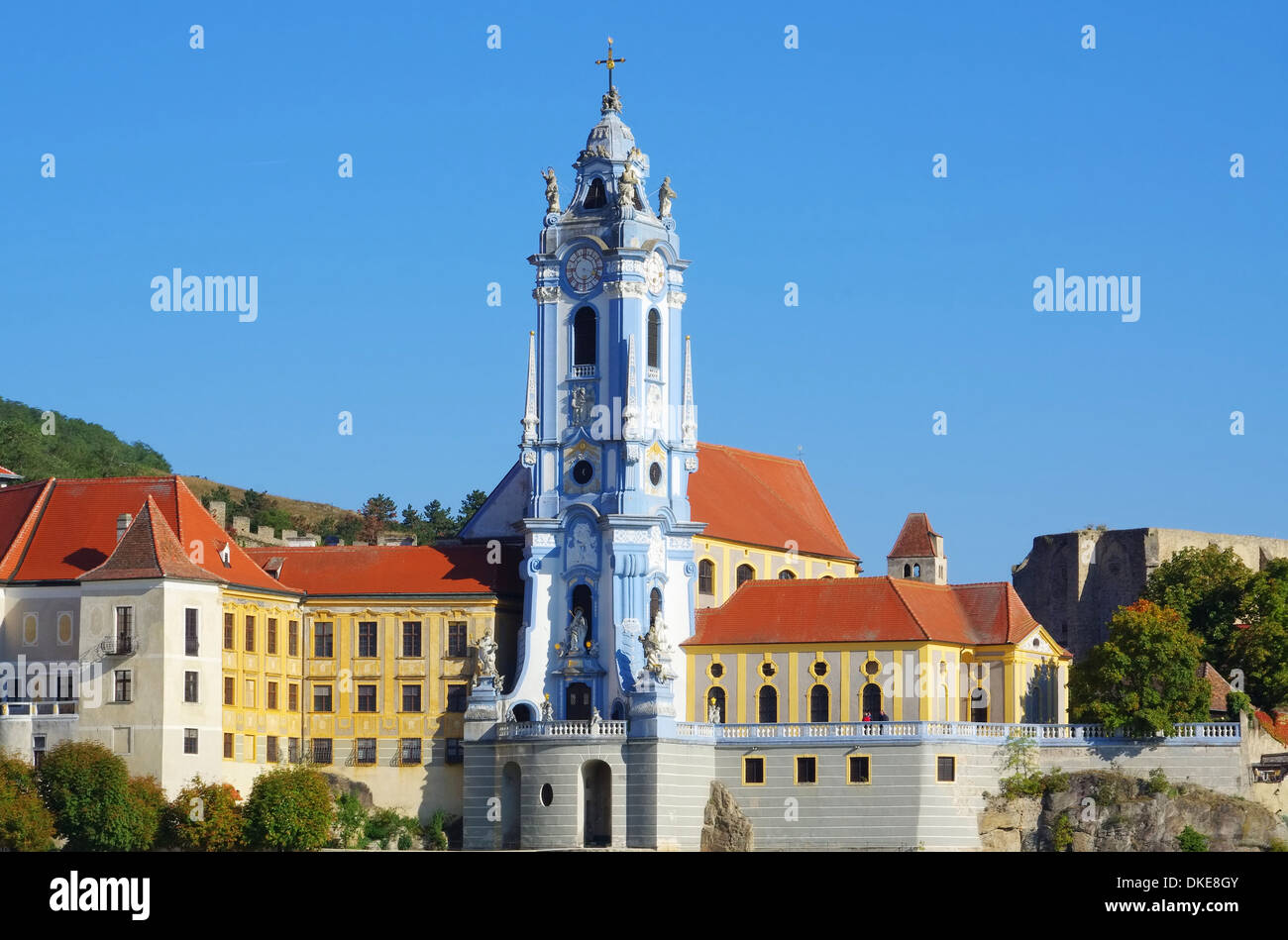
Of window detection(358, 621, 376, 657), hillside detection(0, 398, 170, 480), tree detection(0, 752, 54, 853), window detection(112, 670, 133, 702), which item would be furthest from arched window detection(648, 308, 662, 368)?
hillside detection(0, 398, 170, 480)

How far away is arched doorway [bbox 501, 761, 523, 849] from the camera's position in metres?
104

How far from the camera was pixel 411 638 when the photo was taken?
356ft

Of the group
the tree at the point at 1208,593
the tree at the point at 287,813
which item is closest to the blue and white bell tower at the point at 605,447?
the tree at the point at 287,813

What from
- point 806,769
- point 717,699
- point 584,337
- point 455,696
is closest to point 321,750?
point 455,696

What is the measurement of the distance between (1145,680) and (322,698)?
29.6 m

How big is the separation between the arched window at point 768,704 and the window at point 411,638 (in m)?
12.7

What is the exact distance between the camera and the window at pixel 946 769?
10150cm

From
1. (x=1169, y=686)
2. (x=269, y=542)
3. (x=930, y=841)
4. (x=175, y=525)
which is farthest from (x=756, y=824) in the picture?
(x=269, y=542)

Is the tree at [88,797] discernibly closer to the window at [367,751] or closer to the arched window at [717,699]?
the window at [367,751]

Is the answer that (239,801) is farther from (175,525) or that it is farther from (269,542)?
(269,542)

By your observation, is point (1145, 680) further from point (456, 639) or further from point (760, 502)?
point (456, 639)

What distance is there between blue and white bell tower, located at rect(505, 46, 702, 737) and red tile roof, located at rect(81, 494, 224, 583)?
1226 cm
